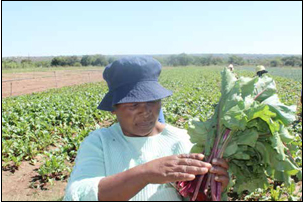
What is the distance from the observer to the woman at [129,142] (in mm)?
1497

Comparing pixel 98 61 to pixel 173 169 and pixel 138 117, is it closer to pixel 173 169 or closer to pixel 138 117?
pixel 138 117

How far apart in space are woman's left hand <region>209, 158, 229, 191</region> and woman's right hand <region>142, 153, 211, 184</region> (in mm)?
135

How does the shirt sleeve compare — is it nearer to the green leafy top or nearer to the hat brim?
the hat brim

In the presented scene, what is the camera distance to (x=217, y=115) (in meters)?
1.63

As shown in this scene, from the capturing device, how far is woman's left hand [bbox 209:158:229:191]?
1491 mm

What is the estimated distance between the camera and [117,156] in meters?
1.67

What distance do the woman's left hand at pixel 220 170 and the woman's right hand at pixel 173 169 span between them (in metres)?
0.13

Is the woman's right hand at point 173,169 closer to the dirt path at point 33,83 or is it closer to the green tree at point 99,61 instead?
the dirt path at point 33,83

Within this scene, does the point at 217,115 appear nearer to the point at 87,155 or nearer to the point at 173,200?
the point at 173,200

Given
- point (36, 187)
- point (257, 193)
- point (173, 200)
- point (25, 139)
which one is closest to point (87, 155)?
point (173, 200)

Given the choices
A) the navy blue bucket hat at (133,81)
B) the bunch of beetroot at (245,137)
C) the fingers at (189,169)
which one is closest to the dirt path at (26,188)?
the navy blue bucket hat at (133,81)

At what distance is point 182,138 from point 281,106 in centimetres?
57

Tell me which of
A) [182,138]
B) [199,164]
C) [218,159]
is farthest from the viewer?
[182,138]

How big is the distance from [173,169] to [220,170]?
29cm
